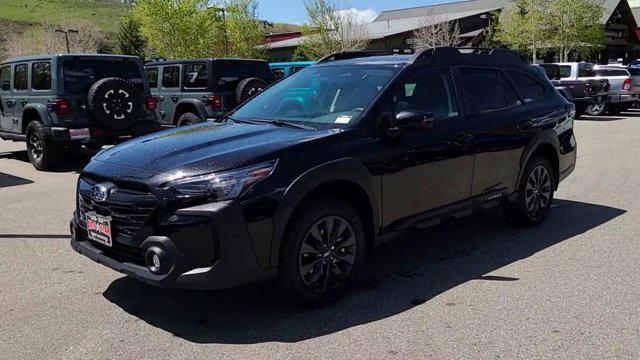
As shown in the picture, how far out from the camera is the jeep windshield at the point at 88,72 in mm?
9609

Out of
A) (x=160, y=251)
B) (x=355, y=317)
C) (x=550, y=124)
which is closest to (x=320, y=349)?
(x=355, y=317)

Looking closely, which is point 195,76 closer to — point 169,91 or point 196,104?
point 196,104

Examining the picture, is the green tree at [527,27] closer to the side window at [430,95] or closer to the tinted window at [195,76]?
the tinted window at [195,76]

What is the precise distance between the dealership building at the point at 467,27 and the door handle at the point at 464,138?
114 ft

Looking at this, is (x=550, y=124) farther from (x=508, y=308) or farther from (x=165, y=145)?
(x=165, y=145)

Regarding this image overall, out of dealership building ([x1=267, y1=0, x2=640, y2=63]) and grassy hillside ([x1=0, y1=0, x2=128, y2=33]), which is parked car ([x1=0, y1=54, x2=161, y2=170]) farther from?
grassy hillside ([x1=0, y1=0, x2=128, y2=33])

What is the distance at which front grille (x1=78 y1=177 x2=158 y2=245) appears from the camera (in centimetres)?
353

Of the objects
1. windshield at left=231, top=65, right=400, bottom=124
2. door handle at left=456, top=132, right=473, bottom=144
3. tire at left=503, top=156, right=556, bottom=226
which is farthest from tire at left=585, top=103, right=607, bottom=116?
windshield at left=231, top=65, right=400, bottom=124

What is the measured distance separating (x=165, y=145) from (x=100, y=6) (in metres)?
136

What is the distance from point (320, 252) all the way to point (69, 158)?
9.15 meters

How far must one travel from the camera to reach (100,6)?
126625 mm

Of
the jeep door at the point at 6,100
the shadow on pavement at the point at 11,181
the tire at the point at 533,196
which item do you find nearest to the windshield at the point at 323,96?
the tire at the point at 533,196

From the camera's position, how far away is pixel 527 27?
3788 cm

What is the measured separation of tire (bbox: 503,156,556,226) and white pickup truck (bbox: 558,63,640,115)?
50.7ft
